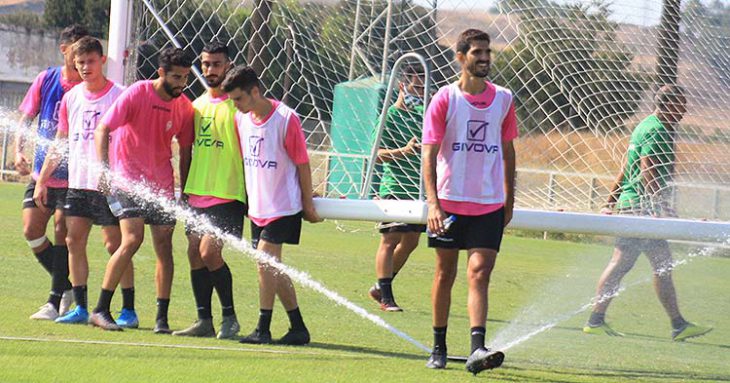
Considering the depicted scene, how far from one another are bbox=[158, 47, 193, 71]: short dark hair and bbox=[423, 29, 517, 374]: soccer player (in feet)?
5.71

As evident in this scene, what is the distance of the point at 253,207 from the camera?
848 centimetres

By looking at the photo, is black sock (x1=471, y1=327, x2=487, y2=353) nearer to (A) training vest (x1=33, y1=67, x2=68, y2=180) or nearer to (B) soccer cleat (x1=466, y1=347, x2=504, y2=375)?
(B) soccer cleat (x1=466, y1=347, x2=504, y2=375)

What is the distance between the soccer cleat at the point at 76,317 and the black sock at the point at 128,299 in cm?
27

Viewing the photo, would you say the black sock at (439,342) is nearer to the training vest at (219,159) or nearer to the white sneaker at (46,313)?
the training vest at (219,159)

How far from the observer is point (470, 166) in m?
7.77

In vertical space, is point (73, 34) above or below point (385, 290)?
above

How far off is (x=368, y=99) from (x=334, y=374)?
309 cm

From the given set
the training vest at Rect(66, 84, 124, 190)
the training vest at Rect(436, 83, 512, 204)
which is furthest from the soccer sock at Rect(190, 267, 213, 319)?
the training vest at Rect(436, 83, 512, 204)

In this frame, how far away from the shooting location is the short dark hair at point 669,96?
934 cm

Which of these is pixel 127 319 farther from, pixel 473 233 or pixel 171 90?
pixel 473 233

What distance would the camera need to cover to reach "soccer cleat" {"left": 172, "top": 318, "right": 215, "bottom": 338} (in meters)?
8.75

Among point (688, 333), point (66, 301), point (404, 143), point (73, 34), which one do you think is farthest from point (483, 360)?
point (73, 34)

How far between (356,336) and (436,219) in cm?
192

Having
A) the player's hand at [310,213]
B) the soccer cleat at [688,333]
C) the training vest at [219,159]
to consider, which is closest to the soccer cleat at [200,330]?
the training vest at [219,159]
